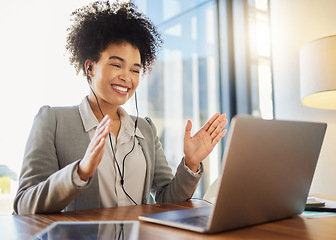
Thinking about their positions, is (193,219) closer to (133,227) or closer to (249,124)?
(133,227)

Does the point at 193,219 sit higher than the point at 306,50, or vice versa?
the point at 306,50

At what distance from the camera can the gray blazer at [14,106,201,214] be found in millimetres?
897

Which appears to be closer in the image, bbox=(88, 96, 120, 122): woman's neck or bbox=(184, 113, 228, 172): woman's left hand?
bbox=(184, 113, 228, 172): woman's left hand

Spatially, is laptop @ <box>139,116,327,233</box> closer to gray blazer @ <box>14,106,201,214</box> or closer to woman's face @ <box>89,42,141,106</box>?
gray blazer @ <box>14,106,201,214</box>

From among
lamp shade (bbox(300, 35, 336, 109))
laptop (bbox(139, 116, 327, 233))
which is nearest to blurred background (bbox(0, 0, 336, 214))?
lamp shade (bbox(300, 35, 336, 109))

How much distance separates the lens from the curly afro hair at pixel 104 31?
1420 millimetres

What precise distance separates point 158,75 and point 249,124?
6.39 ft

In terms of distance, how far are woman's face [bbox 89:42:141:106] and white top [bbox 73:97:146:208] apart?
0.31ft

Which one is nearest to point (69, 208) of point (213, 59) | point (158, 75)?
point (158, 75)

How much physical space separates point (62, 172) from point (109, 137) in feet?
1.63

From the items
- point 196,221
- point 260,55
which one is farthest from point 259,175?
point 260,55

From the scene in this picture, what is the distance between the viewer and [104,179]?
1.29 meters

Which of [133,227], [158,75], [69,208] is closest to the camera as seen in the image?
[133,227]

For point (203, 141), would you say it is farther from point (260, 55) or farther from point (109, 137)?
point (260, 55)
